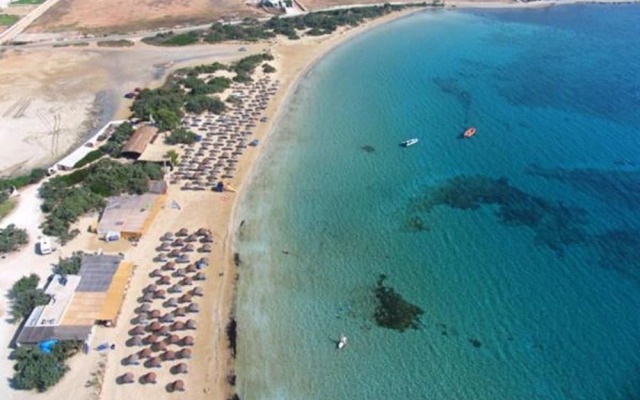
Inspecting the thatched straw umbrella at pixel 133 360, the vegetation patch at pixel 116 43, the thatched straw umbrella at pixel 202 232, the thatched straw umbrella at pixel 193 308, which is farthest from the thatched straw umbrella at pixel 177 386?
the vegetation patch at pixel 116 43

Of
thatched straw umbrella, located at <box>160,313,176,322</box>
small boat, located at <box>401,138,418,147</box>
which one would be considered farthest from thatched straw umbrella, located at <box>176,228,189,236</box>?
small boat, located at <box>401,138,418,147</box>

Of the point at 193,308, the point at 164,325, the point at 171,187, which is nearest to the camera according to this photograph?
the point at 164,325

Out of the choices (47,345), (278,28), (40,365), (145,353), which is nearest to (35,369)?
(40,365)

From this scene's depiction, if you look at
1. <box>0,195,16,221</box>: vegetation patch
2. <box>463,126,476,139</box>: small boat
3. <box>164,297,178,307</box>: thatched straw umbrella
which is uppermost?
Result: <box>0,195,16,221</box>: vegetation patch

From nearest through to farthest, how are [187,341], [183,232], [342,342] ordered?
[187,341], [342,342], [183,232]

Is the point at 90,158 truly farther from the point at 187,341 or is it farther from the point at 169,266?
the point at 187,341

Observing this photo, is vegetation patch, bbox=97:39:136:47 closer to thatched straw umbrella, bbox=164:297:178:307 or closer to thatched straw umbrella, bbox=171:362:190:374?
thatched straw umbrella, bbox=164:297:178:307

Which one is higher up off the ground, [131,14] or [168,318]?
[131,14]
